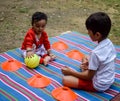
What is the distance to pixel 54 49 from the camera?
3.88 m

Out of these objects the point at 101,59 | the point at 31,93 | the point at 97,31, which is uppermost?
the point at 97,31

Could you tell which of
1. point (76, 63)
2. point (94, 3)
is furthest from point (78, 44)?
point (94, 3)

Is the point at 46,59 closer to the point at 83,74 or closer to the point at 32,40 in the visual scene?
the point at 32,40

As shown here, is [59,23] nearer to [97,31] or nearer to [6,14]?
[6,14]

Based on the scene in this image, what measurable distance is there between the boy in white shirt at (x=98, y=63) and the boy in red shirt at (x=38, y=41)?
615 mm

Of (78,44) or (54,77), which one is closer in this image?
(54,77)

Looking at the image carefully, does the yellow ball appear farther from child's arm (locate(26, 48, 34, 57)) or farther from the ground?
the ground

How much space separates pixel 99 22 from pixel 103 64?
1.48 ft

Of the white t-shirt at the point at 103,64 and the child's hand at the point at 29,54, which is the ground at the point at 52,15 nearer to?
the child's hand at the point at 29,54

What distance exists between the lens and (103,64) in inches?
107

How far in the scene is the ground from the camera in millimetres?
4723

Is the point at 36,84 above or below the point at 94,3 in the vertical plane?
below

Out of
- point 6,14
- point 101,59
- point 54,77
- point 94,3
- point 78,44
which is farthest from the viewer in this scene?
point 94,3

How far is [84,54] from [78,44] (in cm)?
36
